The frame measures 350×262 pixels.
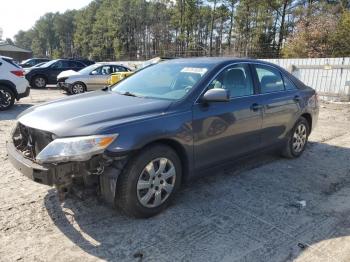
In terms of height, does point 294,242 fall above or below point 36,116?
below

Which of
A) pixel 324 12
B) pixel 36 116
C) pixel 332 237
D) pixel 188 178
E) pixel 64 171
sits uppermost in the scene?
pixel 324 12

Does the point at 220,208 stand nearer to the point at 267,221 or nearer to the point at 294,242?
the point at 267,221

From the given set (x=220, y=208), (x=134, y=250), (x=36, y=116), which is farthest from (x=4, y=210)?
(x=220, y=208)

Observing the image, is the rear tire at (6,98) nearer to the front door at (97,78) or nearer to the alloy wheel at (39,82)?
the front door at (97,78)

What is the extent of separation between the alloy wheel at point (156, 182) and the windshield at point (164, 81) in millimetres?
793

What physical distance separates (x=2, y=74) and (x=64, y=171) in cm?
812

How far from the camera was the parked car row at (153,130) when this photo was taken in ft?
10.3

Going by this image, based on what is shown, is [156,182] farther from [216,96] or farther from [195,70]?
[195,70]

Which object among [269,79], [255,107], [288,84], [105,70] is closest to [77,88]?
[105,70]

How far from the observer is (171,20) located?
182ft

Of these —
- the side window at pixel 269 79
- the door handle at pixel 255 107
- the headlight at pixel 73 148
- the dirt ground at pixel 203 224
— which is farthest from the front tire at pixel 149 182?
the side window at pixel 269 79

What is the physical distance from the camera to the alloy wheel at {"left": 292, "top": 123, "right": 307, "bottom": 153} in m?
5.70

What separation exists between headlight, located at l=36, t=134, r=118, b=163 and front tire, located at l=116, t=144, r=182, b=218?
0.37 m

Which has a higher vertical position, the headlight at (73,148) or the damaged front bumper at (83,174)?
the headlight at (73,148)
